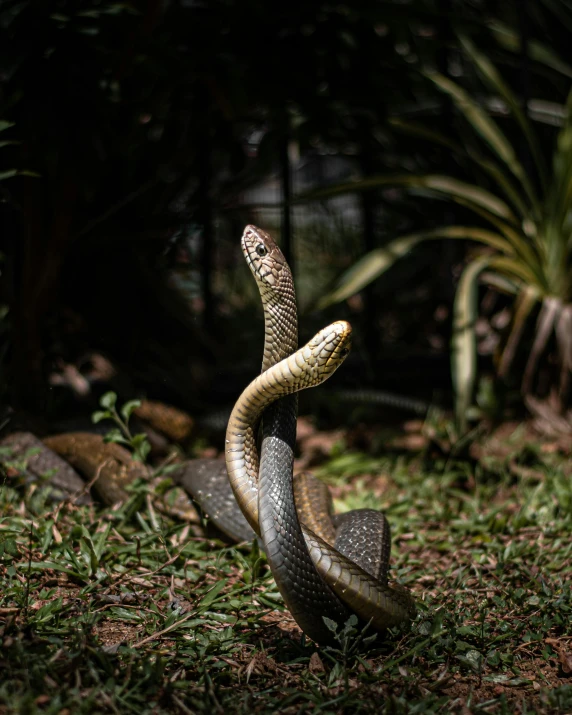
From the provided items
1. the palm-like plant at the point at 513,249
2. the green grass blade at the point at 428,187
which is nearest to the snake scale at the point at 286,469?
the palm-like plant at the point at 513,249

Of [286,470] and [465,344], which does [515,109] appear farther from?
[286,470]

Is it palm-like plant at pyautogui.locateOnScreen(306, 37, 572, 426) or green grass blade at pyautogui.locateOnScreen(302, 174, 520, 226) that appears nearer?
palm-like plant at pyautogui.locateOnScreen(306, 37, 572, 426)

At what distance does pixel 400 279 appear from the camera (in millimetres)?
6309

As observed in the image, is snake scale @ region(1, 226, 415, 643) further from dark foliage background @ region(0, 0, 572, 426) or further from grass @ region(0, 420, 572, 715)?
dark foliage background @ region(0, 0, 572, 426)

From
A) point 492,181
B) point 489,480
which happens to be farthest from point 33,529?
point 492,181

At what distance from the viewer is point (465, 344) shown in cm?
430

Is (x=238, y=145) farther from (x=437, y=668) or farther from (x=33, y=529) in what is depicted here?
(x=437, y=668)

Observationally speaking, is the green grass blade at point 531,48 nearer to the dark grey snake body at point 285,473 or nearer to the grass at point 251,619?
the grass at point 251,619

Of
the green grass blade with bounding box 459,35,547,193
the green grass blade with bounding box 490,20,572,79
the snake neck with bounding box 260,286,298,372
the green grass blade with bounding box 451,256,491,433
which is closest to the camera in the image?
the snake neck with bounding box 260,286,298,372

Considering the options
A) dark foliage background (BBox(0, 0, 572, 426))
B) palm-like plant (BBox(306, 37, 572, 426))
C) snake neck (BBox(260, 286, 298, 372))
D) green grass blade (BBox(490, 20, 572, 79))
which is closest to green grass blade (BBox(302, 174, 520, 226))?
palm-like plant (BBox(306, 37, 572, 426))

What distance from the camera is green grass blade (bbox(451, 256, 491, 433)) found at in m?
4.17

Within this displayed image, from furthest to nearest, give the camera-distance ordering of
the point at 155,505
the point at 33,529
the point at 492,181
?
the point at 492,181
the point at 155,505
the point at 33,529

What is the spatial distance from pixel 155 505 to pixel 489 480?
1.65 m

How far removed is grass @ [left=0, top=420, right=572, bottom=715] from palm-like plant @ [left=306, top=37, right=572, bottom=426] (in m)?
1.04
